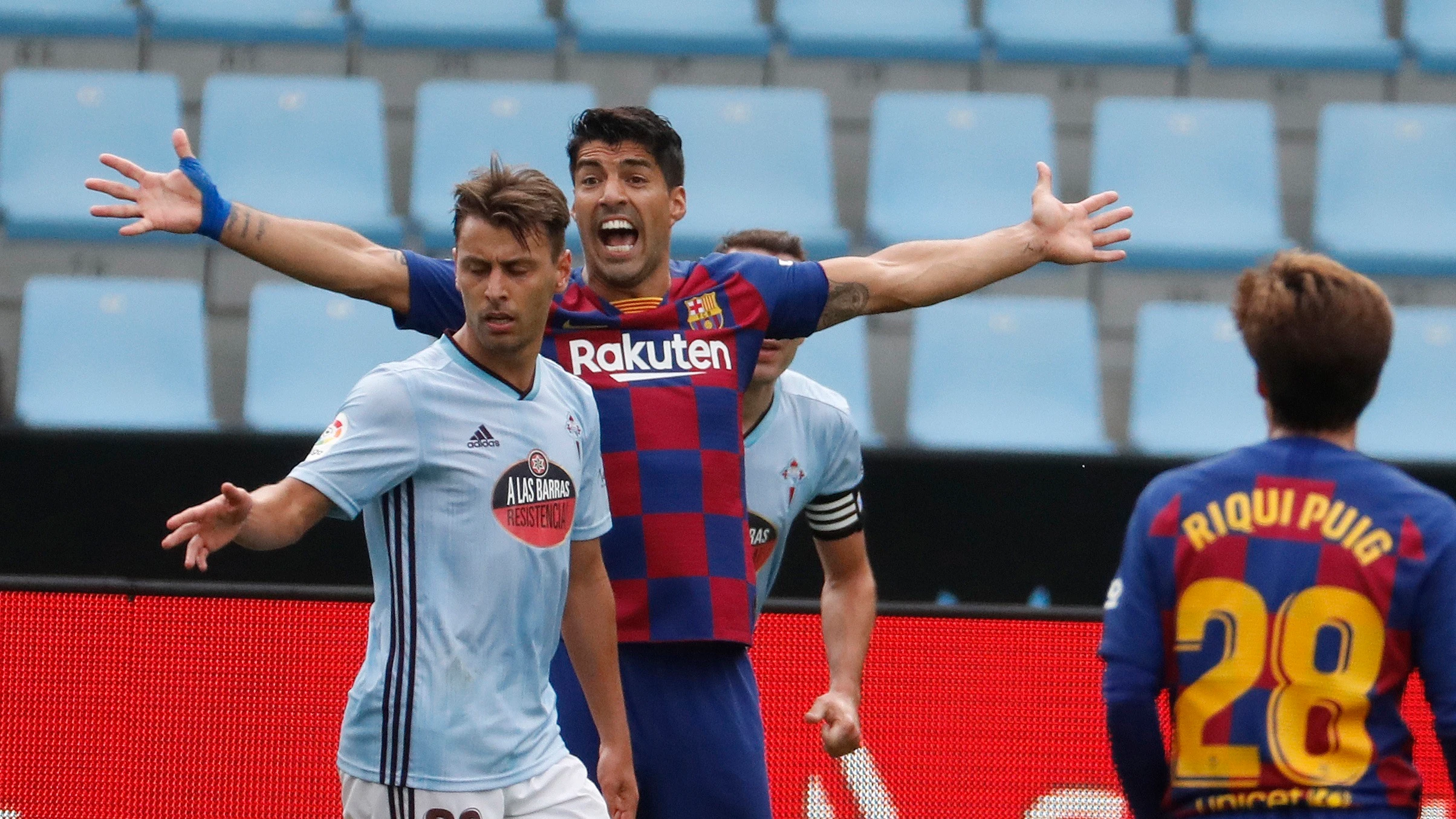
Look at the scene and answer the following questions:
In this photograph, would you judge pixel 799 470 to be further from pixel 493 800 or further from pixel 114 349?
pixel 114 349

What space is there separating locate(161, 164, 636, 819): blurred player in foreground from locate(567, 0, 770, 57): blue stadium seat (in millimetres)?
5415

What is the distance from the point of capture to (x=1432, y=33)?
9.19 meters

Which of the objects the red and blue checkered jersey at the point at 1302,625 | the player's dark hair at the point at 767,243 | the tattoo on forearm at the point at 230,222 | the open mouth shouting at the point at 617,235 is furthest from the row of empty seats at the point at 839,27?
the red and blue checkered jersey at the point at 1302,625

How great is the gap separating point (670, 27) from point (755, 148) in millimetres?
961

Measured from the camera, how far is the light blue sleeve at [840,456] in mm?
4484

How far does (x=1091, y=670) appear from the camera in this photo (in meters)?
4.70

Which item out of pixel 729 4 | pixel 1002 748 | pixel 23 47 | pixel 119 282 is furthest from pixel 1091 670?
pixel 23 47

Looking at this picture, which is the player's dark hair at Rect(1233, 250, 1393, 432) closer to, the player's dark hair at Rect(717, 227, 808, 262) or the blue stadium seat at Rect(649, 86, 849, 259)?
the player's dark hair at Rect(717, 227, 808, 262)

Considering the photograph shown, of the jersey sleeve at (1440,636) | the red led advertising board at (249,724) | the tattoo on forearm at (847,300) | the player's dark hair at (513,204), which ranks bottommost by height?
the red led advertising board at (249,724)

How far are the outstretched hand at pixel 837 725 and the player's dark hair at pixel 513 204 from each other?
1198 mm

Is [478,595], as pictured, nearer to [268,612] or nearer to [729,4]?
[268,612]

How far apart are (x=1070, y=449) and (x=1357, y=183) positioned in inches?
116

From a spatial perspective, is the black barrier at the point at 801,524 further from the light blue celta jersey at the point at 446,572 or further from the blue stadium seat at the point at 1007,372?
the light blue celta jersey at the point at 446,572

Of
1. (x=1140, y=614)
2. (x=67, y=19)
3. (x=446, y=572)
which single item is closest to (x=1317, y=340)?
(x=1140, y=614)
